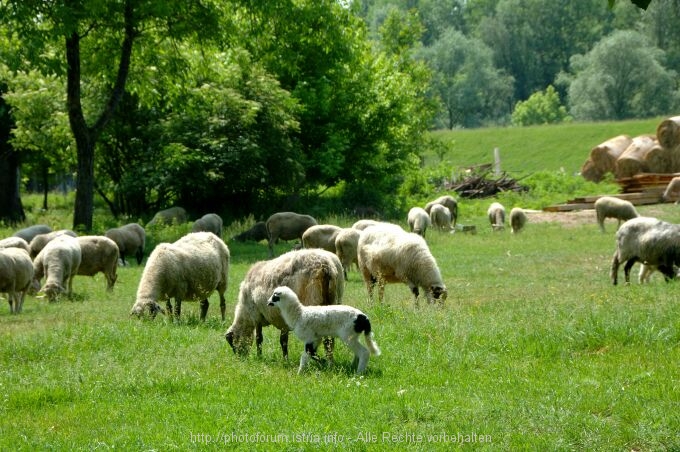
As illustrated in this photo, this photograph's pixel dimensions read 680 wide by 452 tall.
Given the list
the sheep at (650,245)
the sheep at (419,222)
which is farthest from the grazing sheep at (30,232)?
the sheep at (650,245)

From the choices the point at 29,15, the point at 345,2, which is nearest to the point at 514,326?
the point at 29,15

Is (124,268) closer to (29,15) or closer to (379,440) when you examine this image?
(29,15)

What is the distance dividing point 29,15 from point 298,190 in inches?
582

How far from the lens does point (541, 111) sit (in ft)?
349

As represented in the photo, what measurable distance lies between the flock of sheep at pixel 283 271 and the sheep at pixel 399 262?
16 mm

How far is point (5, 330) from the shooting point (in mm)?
13195

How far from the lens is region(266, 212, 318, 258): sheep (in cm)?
2581

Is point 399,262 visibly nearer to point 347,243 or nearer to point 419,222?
point 347,243

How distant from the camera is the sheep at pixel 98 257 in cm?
1838

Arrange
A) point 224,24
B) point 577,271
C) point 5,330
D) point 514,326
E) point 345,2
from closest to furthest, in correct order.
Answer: point 514,326
point 5,330
point 577,271
point 224,24
point 345,2

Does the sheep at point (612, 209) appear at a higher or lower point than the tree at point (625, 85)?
lower

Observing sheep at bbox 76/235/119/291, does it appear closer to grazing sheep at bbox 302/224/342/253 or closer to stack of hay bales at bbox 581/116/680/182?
grazing sheep at bbox 302/224/342/253

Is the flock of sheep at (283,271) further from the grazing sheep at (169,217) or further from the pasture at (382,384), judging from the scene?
the grazing sheep at (169,217)

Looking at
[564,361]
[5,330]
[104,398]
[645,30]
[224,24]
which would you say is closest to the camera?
[104,398]
